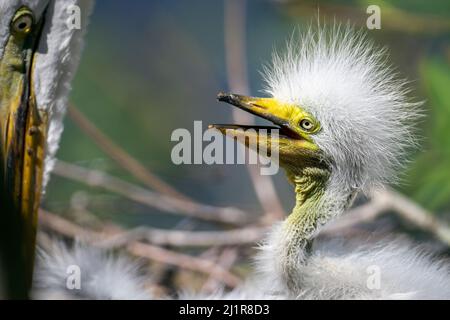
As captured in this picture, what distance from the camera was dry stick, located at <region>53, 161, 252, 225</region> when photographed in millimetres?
1880

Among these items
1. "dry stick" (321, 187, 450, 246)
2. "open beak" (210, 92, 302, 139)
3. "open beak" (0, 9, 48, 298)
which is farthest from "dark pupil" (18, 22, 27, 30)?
"dry stick" (321, 187, 450, 246)

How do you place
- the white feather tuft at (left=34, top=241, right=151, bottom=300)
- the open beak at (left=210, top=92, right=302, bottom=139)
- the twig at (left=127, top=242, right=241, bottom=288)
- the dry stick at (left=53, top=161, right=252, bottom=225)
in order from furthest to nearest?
the dry stick at (left=53, top=161, right=252, bottom=225)
the twig at (left=127, top=242, right=241, bottom=288)
the white feather tuft at (left=34, top=241, right=151, bottom=300)
the open beak at (left=210, top=92, right=302, bottom=139)

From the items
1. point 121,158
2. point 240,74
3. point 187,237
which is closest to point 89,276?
point 187,237

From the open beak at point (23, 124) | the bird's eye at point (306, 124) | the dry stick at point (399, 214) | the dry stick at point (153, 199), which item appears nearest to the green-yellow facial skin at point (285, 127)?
the bird's eye at point (306, 124)

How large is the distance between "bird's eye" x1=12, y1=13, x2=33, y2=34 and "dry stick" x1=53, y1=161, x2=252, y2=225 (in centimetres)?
75

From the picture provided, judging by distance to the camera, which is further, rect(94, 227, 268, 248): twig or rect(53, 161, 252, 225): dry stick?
rect(53, 161, 252, 225): dry stick

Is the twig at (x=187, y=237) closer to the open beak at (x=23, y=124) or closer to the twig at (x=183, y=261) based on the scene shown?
the twig at (x=183, y=261)

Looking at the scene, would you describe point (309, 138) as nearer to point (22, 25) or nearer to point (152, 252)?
point (22, 25)

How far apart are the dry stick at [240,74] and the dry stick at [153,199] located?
83 mm

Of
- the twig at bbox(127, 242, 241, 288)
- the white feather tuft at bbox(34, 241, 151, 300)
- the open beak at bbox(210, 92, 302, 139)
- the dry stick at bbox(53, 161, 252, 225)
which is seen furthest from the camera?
the dry stick at bbox(53, 161, 252, 225)

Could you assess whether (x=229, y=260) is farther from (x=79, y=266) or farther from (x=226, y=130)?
(x=226, y=130)

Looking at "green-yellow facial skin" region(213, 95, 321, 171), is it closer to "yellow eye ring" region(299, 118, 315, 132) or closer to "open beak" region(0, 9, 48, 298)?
"yellow eye ring" region(299, 118, 315, 132)

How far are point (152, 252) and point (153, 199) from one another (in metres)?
0.22
